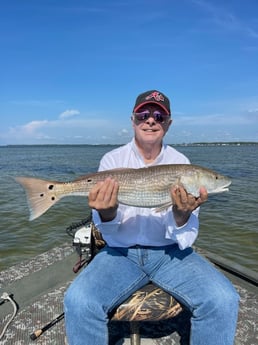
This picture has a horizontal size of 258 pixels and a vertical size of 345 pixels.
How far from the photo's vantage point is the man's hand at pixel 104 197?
357 cm

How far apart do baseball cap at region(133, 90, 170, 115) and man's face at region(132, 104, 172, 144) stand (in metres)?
0.05

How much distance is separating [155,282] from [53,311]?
166 cm

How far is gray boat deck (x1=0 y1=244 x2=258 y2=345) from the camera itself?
3.93 m

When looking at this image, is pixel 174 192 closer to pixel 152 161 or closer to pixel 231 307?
pixel 152 161

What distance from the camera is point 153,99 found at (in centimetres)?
403

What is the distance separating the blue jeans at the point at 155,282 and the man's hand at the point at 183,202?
18.9 inches

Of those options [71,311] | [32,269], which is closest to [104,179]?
[71,311]

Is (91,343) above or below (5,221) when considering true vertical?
above

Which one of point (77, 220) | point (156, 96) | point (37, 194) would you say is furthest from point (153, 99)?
point (77, 220)

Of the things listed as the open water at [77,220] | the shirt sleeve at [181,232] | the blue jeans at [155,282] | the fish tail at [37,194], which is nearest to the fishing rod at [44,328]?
the blue jeans at [155,282]

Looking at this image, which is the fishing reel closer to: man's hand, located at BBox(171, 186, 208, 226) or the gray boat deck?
the gray boat deck

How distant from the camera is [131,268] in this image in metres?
3.71

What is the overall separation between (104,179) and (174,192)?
819 millimetres

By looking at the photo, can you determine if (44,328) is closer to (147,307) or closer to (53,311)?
(53,311)
